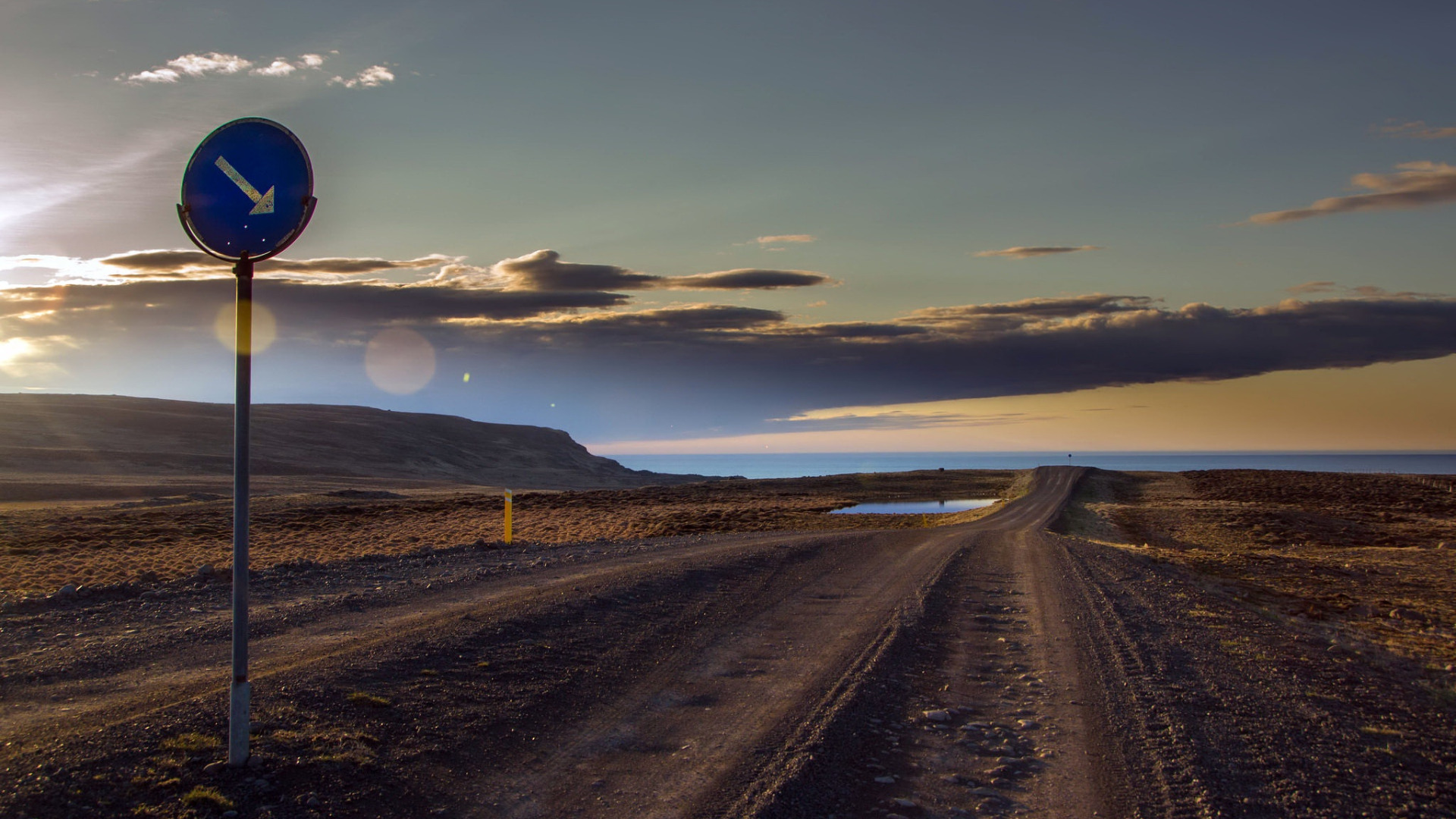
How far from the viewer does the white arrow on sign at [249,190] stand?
5547mm

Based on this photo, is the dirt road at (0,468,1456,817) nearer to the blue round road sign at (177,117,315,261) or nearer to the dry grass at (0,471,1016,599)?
the blue round road sign at (177,117,315,261)

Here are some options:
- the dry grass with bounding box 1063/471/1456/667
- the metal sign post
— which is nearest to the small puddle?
the dry grass with bounding box 1063/471/1456/667

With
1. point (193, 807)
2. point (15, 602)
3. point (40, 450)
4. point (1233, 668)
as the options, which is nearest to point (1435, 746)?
point (1233, 668)

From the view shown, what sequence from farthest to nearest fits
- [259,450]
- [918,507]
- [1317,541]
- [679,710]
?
[259,450], [918,507], [1317,541], [679,710]

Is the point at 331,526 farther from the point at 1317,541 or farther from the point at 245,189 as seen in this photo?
the point at 1317,541

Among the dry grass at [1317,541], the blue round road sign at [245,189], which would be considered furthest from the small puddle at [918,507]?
the blue round road sign at [245,189]

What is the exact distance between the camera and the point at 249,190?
557 cm

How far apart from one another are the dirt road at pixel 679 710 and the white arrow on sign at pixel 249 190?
3.78 meters

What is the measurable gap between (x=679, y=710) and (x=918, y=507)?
57.2 m

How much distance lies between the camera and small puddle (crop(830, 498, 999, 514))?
56.3 m

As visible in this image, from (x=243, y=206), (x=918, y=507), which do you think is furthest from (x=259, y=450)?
(x=243, y=206)

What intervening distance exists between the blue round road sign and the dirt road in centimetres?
357

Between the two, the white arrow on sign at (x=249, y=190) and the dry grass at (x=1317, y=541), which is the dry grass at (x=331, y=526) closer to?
the white arrow on sign at (x=249, y=190)

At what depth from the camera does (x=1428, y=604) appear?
1705 cm
